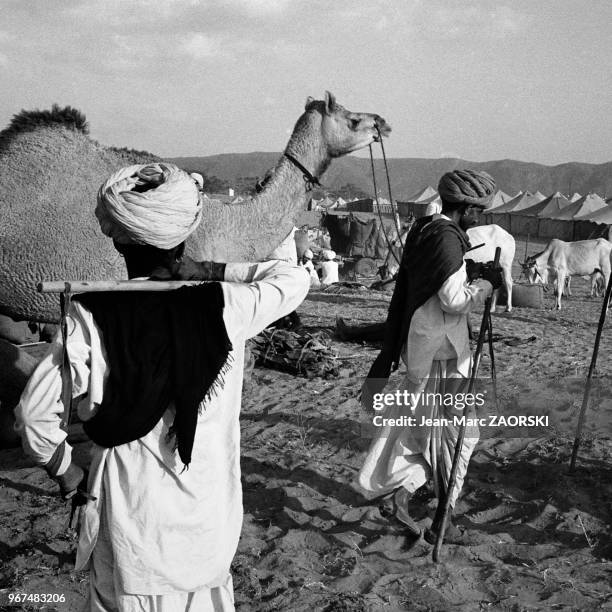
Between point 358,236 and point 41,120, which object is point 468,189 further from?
point 358,236

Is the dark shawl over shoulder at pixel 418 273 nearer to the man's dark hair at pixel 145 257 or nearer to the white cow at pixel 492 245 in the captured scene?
the man's dark hair at pixel 145 257

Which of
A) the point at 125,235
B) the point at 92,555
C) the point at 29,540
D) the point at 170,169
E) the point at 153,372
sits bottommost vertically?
the point at 29,540

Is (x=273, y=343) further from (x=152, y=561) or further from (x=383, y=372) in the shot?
(x=152, y=561)

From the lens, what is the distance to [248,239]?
5.82 meters

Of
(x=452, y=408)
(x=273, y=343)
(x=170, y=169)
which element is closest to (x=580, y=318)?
(x=273, y=343)

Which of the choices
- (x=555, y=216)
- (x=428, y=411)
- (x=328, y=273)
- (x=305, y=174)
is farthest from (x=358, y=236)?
(x=428, y=411)

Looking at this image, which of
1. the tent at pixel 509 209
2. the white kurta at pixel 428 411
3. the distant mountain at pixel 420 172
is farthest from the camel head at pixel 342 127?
the distant mountain at pixel 420 172

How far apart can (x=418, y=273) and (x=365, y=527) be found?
4.94 ft

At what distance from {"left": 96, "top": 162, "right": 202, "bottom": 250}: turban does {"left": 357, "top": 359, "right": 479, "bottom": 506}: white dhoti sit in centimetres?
207

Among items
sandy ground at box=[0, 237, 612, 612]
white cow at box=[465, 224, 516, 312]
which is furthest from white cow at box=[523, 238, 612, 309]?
sandy ground at box=[0, 237, 612, 612]

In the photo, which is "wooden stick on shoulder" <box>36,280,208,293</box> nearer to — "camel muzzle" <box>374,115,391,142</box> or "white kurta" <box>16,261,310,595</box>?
"white kurta" <box>16,261,310,595</box>

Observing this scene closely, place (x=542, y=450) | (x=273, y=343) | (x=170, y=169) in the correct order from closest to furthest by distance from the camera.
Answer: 1. (x=170, y=169)
2. (x=542, y=450)
3. (x=273, y=343)

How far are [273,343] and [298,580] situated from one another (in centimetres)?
443

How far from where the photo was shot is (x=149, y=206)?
6.05 feet
